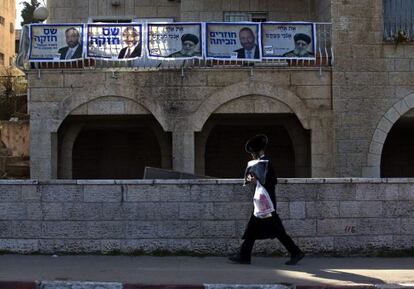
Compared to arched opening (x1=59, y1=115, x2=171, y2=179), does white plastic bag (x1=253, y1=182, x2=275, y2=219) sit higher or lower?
lower

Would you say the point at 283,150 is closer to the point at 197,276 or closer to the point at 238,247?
the point at 238,247

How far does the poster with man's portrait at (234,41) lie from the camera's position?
45.2 ft

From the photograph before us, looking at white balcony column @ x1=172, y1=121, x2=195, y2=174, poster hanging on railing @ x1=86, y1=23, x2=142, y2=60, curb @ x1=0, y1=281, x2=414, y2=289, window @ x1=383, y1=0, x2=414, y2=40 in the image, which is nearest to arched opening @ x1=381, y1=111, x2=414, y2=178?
window @ x1=383, y1=0, x2=414, y2=40

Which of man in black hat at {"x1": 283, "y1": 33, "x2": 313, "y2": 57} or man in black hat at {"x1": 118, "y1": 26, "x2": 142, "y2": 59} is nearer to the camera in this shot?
man in black hat at {"x1": 118, "y1": 26, "x2": 142, "y2": 59}

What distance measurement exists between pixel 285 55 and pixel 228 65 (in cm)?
134

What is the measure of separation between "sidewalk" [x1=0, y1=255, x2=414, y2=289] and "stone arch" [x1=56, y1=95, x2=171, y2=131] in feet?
17.4

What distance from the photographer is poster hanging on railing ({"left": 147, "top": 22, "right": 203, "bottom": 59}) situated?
1373 centimetres

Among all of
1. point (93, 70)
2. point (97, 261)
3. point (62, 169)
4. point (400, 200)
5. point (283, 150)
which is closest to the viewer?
point (97, 261)

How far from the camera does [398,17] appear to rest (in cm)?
1447

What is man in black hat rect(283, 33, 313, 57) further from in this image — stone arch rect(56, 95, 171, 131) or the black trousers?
the black trousers

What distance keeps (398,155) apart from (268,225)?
11342 millimetres

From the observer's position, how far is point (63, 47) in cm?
1382

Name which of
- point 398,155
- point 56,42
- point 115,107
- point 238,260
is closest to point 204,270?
point 238,260

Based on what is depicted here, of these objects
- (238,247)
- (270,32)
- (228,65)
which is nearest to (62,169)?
(228,65)
